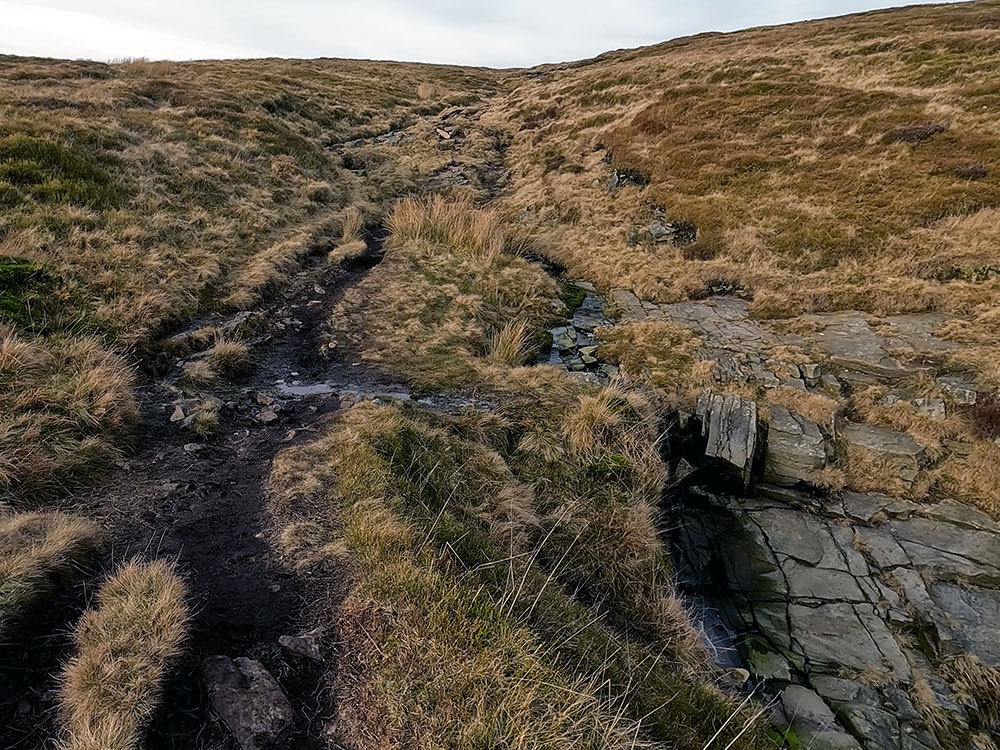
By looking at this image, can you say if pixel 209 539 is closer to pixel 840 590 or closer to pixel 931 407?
pixel 840 590

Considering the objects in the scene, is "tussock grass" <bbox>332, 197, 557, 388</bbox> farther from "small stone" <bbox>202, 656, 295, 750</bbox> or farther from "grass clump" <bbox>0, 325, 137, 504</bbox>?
"small stone" <bbox>202, 656, 295, 750</bbox>

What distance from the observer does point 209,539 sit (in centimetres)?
601

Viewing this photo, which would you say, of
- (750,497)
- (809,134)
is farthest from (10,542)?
(809,134)

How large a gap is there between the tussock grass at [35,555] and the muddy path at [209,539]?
7.9 inches

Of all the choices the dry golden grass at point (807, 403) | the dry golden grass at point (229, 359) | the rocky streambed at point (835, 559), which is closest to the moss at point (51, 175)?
the dry golden grass at point (229, 359)

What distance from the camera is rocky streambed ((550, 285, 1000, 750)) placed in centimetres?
645

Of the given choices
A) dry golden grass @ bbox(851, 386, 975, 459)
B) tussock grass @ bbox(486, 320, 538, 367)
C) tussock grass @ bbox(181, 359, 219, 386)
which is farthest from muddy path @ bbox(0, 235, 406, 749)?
dry golden grass @ bbox(851, 386, 975, 459)

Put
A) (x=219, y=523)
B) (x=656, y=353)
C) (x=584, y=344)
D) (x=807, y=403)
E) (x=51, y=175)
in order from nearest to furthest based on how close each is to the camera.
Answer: (x=219, y=523) < (x=807, y=403) < (x=656, y=353) < (x=51, y=175) < (x=584, y=344)

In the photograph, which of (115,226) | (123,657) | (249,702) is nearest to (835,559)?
(249,702)

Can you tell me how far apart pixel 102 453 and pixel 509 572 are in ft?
18.3

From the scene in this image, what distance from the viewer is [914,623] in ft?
23.8

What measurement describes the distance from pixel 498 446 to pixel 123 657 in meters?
5.93

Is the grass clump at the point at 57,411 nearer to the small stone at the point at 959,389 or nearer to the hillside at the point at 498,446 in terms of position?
the hillside at the point at 498,446

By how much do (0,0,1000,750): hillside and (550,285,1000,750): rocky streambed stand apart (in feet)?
0.17
